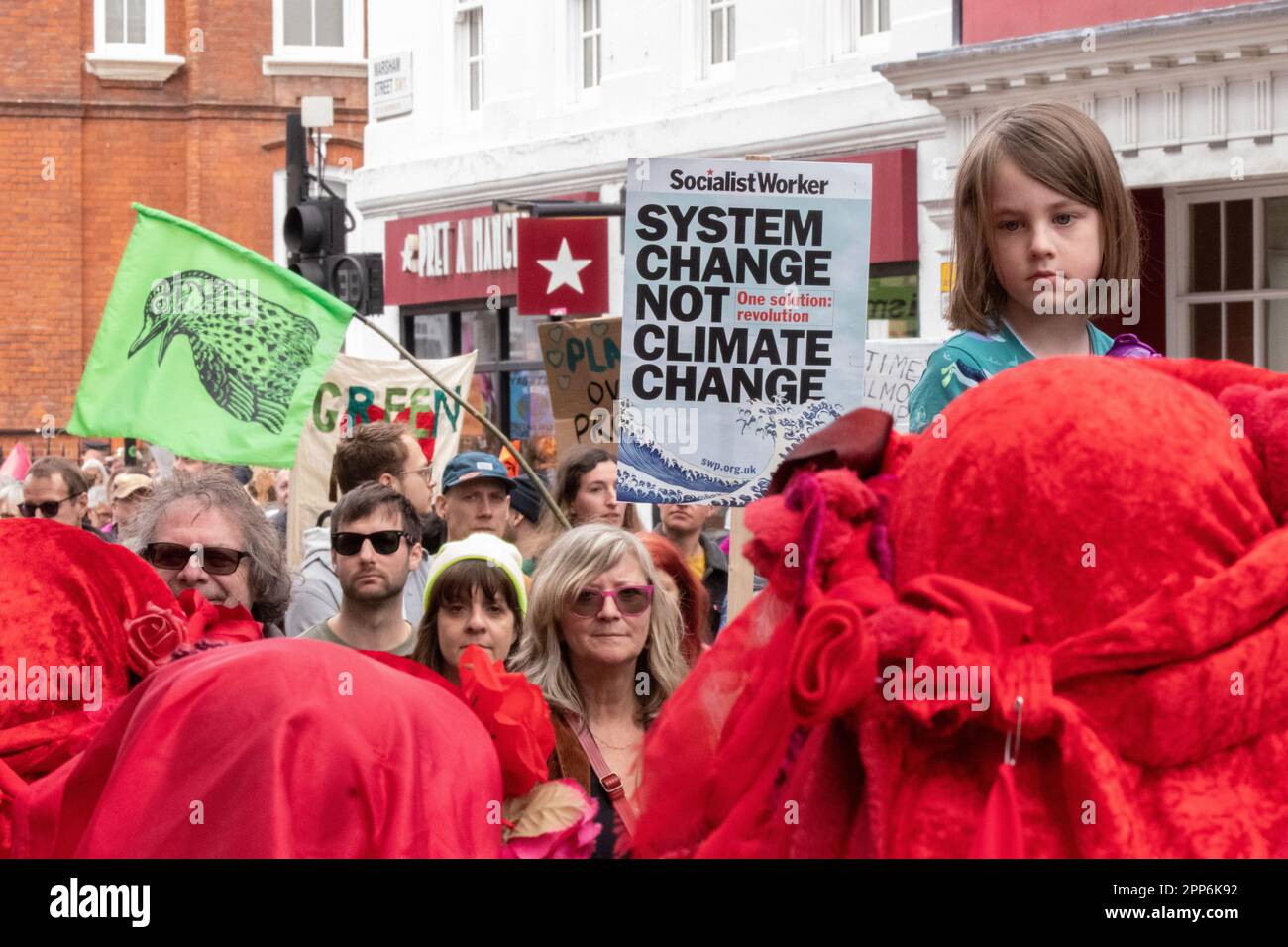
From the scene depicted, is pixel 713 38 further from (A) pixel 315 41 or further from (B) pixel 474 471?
(A) pixel 315 41

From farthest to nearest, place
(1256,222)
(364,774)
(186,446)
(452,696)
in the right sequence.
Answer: (1256,222), (186,446), (452,696), (364,774)

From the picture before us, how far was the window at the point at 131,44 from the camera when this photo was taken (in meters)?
25.4

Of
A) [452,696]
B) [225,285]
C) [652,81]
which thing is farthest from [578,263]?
[452,696]

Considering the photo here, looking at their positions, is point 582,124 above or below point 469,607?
above

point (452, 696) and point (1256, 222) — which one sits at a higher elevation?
point (1256, 222)

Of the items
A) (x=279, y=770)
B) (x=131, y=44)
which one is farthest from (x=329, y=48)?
(x=279, y=770)

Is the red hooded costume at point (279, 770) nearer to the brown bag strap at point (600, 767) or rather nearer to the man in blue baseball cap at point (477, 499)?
the brown bag strap at point (600, 767)

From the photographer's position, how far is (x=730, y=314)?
513 cm

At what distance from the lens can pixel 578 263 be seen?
10.1m

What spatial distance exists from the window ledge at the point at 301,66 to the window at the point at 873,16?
40.2 ft

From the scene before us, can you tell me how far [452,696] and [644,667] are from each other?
172 cm

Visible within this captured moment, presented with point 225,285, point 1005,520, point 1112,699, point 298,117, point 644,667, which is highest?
point 298,117

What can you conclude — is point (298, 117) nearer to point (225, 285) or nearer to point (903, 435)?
point (225, 285)

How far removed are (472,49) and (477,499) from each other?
12741mm
